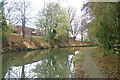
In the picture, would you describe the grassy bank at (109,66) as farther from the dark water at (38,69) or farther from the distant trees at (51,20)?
the distant trees at (51,20)

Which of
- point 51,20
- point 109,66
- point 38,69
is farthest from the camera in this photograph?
point 51,20

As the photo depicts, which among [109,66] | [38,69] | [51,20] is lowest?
[38,69]

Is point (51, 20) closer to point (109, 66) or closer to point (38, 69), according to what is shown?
point (38, 69)

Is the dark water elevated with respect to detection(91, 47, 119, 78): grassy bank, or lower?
lower

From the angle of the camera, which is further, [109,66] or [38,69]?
[38,69]

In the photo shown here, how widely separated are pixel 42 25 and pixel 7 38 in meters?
9.19

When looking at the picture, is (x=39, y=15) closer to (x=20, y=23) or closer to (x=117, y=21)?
(x=20, y=23)

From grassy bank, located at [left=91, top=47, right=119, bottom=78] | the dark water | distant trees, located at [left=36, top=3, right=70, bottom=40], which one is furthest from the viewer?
distant trees, located at [left=36, top=3, right=70, bottom=40]

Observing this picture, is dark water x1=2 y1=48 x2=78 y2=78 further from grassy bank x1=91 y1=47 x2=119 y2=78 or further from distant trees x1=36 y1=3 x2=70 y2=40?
distant trees x1=36 y1=3 x2=70 y2=40

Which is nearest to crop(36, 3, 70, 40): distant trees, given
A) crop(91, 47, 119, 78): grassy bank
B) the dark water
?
the dark water

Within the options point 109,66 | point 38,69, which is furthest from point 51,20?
point 109,66

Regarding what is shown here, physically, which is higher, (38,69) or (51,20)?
(51,20)

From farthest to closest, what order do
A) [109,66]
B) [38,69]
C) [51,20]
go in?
[51,20] < [38,69] < [109,66]

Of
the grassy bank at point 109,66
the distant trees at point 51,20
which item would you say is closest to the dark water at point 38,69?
the grassy bank at point 109,66
